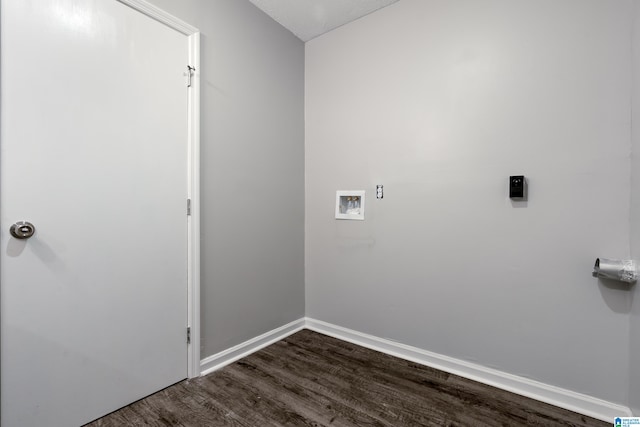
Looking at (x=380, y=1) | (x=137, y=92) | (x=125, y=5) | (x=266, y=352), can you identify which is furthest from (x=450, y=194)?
(x=125, y=5)

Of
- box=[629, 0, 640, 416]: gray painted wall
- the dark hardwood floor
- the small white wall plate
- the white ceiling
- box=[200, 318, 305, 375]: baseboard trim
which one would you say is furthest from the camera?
the small white wall plate

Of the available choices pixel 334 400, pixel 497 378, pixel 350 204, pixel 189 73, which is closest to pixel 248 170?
pixel 189 73

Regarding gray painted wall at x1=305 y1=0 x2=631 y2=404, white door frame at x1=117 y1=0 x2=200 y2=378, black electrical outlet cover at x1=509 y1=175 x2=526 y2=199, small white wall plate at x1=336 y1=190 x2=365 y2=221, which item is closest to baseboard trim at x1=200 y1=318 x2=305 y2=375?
white door frame at x1=117 y1=0 x2=200 y2=378

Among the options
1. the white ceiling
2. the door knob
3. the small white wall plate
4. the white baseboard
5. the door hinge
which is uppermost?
the white ceiling

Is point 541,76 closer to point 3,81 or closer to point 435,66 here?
point 435,66

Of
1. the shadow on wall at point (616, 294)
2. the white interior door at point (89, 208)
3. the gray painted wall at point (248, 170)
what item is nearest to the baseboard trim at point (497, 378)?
the shadow on wall at point (616, 294)

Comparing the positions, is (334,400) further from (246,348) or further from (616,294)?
(616,294)

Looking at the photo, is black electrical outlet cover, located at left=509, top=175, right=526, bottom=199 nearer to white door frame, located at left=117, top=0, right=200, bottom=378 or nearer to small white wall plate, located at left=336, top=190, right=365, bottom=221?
small white wall plate, located at left=336, top=190, right=365, bottom=221

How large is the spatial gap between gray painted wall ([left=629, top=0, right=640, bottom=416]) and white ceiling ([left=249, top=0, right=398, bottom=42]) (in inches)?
61.1

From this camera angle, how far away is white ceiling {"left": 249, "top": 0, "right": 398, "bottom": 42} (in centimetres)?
234

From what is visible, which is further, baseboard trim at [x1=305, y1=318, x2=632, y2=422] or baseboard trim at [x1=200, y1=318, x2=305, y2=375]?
baseboard trim at [x1=200, y1=318, x2=305, y2=375]

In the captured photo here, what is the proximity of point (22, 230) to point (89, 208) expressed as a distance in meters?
0.27

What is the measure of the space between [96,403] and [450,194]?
8.04 ft

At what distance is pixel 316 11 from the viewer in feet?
8.02
